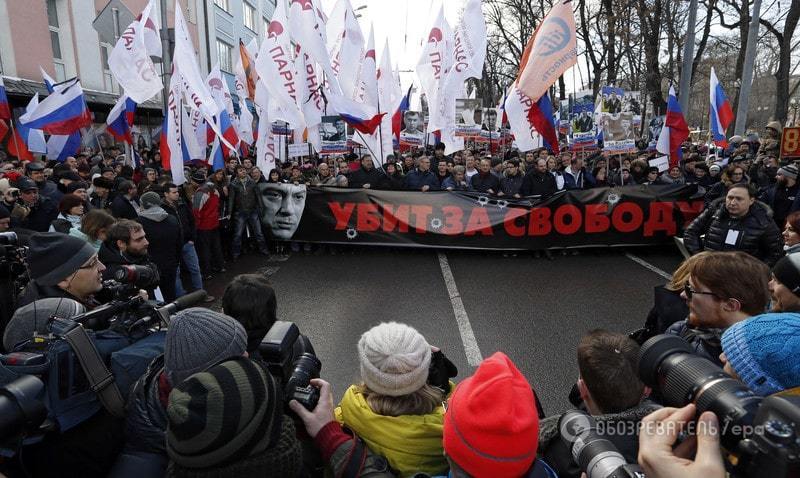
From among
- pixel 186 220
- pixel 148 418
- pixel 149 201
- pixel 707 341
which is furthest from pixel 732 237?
pixel 186 220

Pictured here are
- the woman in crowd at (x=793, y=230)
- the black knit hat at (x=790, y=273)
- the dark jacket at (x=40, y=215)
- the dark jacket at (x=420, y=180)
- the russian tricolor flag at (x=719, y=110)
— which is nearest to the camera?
the black knit hat at (x=790, y=273)

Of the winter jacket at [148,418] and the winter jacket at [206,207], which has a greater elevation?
the winter jacket at [206,207]

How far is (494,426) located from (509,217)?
749 cm

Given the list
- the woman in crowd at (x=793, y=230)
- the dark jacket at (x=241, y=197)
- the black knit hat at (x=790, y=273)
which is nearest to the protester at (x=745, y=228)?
the woman in crowd at (x=793, y=230)

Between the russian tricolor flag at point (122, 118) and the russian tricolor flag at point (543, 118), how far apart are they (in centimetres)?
824

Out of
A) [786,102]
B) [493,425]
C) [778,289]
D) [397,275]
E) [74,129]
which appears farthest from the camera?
[786,102]

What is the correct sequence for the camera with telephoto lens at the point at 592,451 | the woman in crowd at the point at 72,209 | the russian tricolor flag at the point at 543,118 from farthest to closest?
the russian tricolor flag at the point at 543,118 < the woman in crowd at the point at 72,209 < the camera with telephoto lens at the point at 592,451

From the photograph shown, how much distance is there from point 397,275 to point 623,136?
5.88 metres

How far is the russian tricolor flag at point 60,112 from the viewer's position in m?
9.31

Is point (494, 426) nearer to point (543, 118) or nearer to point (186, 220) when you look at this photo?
point (186, 220)

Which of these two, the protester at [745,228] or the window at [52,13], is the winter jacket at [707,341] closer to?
the protester at [745,228]

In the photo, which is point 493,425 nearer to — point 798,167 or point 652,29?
point 798,167

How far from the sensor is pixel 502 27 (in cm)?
3481

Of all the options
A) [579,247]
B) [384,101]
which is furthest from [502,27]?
[579,247]
